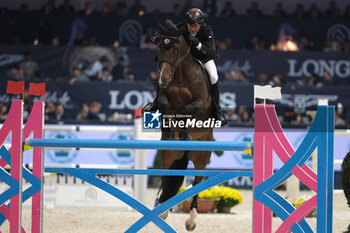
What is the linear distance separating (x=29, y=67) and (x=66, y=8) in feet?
8.88

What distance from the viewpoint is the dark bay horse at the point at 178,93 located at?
5.02 m

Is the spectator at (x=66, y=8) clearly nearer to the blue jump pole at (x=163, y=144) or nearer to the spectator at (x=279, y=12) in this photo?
the spectator at (x=279, y=12)

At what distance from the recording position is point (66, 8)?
14.6m

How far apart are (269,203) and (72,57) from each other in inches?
390

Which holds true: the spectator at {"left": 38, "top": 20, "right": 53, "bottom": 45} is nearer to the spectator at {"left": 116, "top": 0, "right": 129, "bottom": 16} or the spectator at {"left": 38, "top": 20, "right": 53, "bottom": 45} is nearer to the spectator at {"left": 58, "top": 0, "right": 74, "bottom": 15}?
the spectator at {"left": 58, "top": 0, "right": 74, "bottom": 15}

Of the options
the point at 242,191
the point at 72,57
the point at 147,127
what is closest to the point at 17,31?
the point at 72,57

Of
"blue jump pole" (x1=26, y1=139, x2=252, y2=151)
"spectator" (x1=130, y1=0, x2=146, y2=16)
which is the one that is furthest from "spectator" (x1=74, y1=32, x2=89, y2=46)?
"blue jump pole" (x1=26, y1=139, x2=252, y2=151)

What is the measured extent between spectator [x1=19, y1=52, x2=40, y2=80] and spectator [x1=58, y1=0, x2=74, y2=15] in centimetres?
217

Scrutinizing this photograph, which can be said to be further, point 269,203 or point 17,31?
point 17,31

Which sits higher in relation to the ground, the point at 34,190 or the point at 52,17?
the point at 52,17

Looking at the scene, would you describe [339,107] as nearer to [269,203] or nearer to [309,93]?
[309,93]

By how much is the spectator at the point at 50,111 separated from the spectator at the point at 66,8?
151 inches

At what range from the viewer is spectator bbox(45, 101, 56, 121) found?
10651 millimetres

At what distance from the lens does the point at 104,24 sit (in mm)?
14031
